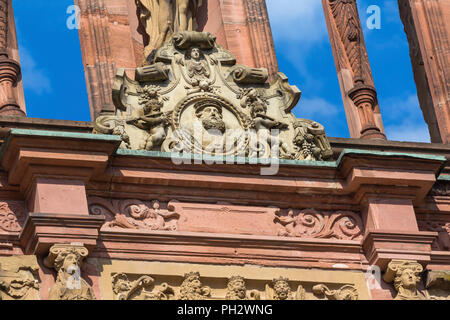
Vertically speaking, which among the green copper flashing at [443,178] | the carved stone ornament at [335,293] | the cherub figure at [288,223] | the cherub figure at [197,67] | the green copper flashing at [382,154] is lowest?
the carved stone ornament at [335,293]

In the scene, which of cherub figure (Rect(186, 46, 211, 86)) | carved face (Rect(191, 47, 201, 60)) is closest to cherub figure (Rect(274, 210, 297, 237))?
cherub figure (Rect(186, 46, 211, 86))

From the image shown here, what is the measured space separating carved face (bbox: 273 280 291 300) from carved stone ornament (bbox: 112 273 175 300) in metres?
0.99

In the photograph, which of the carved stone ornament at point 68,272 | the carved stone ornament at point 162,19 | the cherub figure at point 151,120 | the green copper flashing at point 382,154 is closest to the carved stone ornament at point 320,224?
the green copper flashing at point 382,154

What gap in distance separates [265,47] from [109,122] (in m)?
2.82

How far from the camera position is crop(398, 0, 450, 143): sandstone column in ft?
62.8

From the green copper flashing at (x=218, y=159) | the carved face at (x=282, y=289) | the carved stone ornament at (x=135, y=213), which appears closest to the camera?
the carved face at (x=282, y=289)

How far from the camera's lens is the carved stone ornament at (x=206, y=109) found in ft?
55.3

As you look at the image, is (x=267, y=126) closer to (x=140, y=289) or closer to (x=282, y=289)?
(x=282, y=289)

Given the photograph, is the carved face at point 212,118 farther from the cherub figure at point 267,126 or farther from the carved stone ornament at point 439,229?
the carved stone ornament at point 439,229

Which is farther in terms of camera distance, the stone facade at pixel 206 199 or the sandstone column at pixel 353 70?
the sandstone column at pixel 353 70

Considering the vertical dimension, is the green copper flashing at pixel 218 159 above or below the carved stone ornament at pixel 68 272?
above

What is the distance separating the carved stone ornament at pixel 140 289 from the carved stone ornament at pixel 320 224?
4.66 feet
